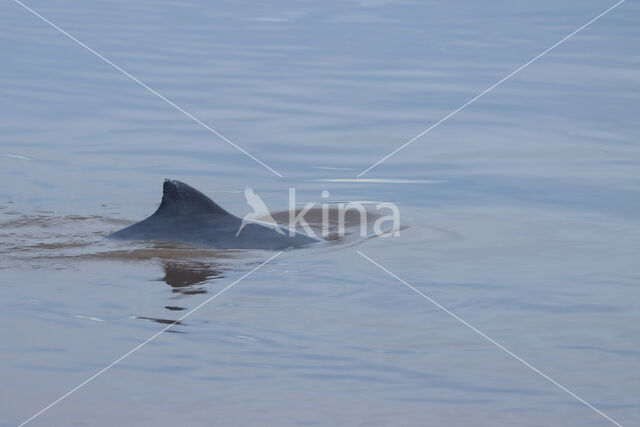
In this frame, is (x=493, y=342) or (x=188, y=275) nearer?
(x=493, y=342)

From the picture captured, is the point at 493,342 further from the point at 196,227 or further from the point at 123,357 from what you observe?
the point at 196,227

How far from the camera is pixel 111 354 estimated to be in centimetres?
734

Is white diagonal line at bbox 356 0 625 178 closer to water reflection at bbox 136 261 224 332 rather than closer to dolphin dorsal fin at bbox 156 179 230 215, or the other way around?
dolphin dorsal fin at bbox 156 179 230 215

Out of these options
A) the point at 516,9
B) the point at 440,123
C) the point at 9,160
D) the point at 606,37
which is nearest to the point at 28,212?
the point at 9,160

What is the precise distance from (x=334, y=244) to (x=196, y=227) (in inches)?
50.6

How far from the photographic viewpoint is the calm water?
693cm

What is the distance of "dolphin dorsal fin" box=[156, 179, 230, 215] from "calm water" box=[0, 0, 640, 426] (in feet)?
1.40

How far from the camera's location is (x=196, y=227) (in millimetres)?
10109

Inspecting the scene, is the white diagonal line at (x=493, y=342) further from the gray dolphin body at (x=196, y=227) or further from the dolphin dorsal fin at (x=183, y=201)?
the dolphin dorsal fin at (x=183, y=201)

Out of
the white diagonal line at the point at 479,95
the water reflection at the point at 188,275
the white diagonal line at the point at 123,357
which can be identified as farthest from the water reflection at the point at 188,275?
the white diagonal line at the point at 479,95

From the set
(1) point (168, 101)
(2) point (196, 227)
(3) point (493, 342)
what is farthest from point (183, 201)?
(1) point (168, 101)

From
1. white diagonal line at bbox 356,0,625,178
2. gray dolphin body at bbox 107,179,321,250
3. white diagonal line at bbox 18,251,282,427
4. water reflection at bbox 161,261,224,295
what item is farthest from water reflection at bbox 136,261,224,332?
white diagonal line at bbox 356,0,625,178

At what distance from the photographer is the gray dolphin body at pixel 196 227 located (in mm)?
9969

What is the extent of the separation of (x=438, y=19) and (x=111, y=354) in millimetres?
22051
